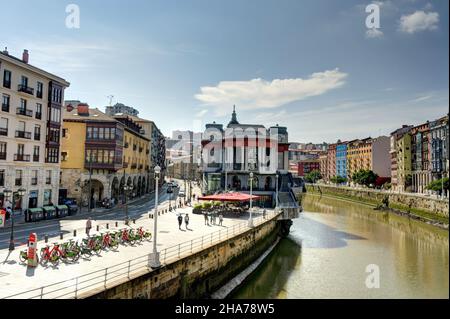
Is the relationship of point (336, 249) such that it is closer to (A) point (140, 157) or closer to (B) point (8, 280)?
(B) point (8, 280)

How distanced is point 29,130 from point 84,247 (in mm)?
30550

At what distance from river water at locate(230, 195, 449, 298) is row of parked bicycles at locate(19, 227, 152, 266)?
28.1 ft

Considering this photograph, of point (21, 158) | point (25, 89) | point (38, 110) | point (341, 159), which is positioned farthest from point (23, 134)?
point (341, 159)

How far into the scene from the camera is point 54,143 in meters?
48.8

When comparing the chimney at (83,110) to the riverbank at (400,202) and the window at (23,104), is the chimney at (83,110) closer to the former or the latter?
the window at (23,104)

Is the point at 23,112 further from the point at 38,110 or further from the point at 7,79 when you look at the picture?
the point at 7,79

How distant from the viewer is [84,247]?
2089 centimetres

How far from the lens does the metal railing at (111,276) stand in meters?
13.4

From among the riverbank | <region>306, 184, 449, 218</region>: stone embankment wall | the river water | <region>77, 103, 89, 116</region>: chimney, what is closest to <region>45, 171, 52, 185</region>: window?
<region>77, 103, 89, 116</region>: chimney

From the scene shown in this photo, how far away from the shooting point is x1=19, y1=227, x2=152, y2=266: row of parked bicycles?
18.7 m

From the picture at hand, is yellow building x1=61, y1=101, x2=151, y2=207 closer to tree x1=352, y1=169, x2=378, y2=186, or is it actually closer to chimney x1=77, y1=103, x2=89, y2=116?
chimney x1=77, y1=103, x2=89, y2=116
